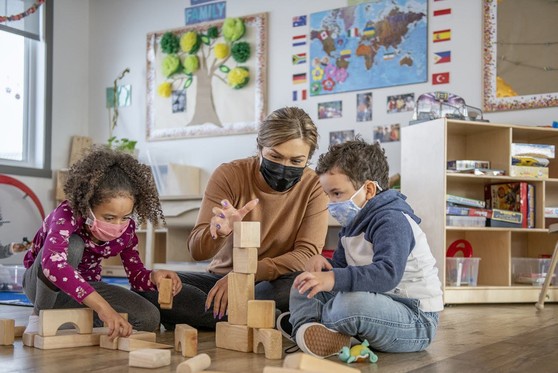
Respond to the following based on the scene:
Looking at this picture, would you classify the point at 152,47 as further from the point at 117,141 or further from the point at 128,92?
the point at 117,141

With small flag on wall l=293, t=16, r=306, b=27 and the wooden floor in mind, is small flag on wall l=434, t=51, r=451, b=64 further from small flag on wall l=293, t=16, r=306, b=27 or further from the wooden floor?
the wooden floor

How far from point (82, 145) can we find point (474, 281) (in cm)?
334

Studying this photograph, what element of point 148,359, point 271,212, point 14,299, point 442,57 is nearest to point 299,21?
point 442,57

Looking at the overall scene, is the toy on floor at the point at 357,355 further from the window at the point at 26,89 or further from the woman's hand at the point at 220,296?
the window at the point at 26,89

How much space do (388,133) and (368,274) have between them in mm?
2799

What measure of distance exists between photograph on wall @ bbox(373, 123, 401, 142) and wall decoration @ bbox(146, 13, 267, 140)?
0.89 meters

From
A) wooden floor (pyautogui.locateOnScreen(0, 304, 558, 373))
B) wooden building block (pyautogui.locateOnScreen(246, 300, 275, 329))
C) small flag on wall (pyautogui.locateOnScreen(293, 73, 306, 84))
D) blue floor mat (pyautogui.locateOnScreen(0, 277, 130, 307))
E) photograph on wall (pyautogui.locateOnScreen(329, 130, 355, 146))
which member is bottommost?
blue floor mat (pyautogui.locateOnScreen(0, 277, 130, 307))

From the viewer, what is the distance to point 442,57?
14.0 ft

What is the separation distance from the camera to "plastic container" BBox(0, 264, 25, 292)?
13.1 ft

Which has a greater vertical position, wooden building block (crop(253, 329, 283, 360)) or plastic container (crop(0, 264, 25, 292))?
wooden building block (crop(253, 329, 283, 360))

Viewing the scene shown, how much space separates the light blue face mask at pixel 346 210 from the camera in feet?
6.22

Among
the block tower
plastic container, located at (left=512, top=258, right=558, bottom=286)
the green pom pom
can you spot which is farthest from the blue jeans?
the green pom pom

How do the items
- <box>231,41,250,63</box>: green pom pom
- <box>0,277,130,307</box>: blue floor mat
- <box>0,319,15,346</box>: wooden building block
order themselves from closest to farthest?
<box>0,319,15,346</box>: wooden building block
<box>0,277,130,307</box>: blue floor mat
<box>231,41,250,63</box>: green pom pom

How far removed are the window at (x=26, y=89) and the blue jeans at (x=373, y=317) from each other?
3.92 metres
